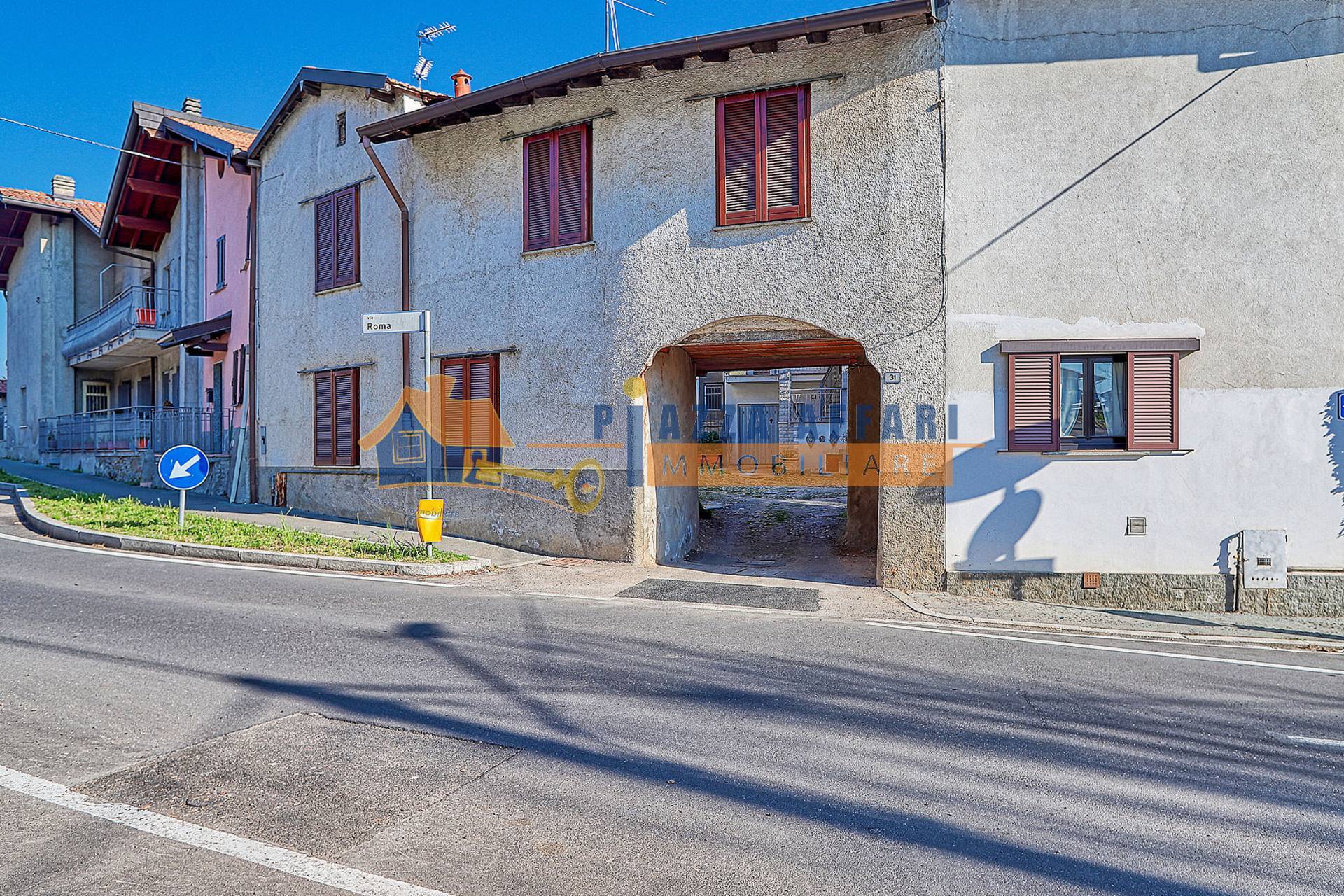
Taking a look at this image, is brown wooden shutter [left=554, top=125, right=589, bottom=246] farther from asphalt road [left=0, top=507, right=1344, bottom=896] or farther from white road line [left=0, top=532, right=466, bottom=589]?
asphalt road [left=0, top=507, right=1344, bottom=896]

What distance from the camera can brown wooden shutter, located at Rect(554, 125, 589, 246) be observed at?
40.1ft

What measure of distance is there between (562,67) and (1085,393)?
26.2ft

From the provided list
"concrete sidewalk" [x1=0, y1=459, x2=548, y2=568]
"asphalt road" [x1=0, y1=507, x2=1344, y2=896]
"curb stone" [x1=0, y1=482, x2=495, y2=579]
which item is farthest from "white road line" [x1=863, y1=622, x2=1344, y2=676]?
"concrete sidewalk" [x1=0, y1=459, x2=548, y2=568]

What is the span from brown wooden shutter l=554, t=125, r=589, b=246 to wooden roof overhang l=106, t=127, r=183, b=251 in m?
15.0

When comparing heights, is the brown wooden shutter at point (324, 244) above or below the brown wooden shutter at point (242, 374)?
above

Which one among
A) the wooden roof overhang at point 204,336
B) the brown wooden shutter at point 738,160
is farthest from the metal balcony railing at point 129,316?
the brown wooden shutter at point 738,160

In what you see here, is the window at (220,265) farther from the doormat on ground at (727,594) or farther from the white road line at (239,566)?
the doormat on ground at (727,594)

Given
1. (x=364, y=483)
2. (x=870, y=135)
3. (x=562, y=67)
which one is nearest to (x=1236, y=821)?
(x=870, y=135)

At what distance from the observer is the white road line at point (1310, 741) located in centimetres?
496

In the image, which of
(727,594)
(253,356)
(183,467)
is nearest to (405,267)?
(183,467)

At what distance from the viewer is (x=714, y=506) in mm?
19656

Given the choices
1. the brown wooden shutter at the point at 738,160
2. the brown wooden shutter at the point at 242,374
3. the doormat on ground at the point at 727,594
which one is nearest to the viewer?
the doormat on ground at the point at 727,594

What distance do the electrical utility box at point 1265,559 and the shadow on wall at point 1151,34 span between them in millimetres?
5425

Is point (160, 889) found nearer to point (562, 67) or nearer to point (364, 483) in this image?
point (562, 67)
